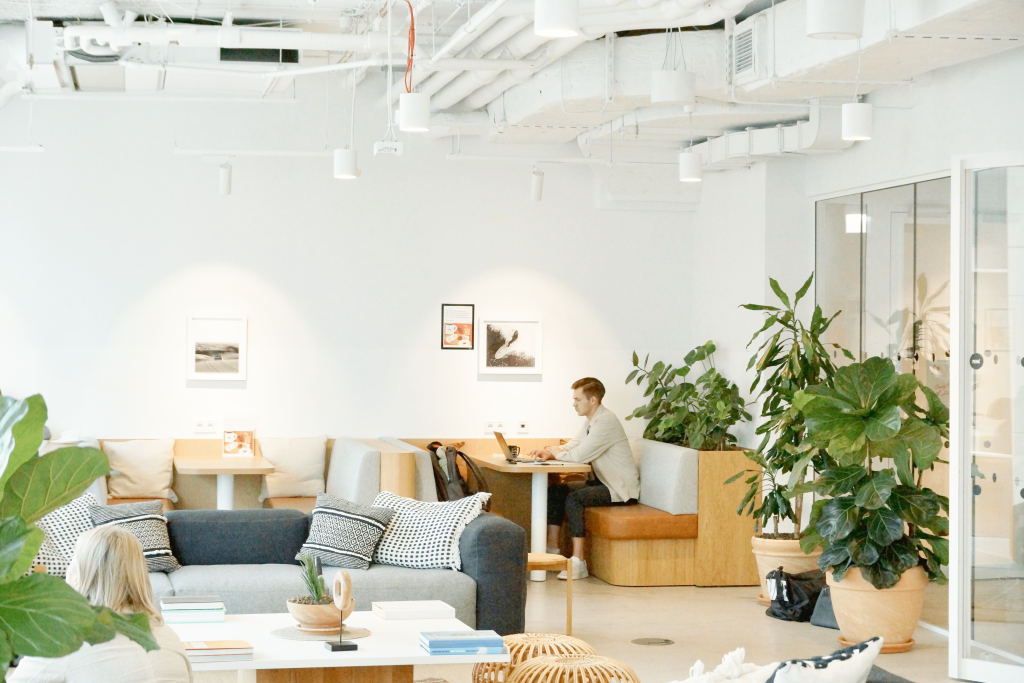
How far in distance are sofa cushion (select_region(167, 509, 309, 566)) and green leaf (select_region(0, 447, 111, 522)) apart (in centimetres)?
539

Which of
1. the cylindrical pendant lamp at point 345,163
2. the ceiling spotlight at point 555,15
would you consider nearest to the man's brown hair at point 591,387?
the cylindrical pendant lamp at point 345,163

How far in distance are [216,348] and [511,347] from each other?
7.58 ft

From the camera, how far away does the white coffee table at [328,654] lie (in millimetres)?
4012

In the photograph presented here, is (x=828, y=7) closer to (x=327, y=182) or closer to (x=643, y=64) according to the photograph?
(x=643, y=64)

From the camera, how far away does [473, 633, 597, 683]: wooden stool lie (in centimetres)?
469

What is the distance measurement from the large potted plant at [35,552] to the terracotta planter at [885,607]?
5.94 metres

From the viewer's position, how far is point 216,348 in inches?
351

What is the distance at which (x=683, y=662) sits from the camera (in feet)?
20.3

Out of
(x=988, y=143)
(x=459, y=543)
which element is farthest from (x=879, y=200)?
(x=459, y=543)

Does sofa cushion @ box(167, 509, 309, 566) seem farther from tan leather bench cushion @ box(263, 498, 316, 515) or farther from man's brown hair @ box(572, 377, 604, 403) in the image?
man's brown hair @ box(572, 377, 604, 403)

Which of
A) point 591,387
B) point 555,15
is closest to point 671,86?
point 555,15

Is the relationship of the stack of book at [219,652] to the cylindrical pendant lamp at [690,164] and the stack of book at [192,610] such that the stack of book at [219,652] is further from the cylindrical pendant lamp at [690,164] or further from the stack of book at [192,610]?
the cylindrical pendant lamp at [690,164]

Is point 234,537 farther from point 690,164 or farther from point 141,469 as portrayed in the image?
point 690,164

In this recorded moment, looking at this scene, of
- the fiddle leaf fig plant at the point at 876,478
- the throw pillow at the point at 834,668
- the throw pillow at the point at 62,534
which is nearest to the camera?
the throw pillow at the point at 834,668
